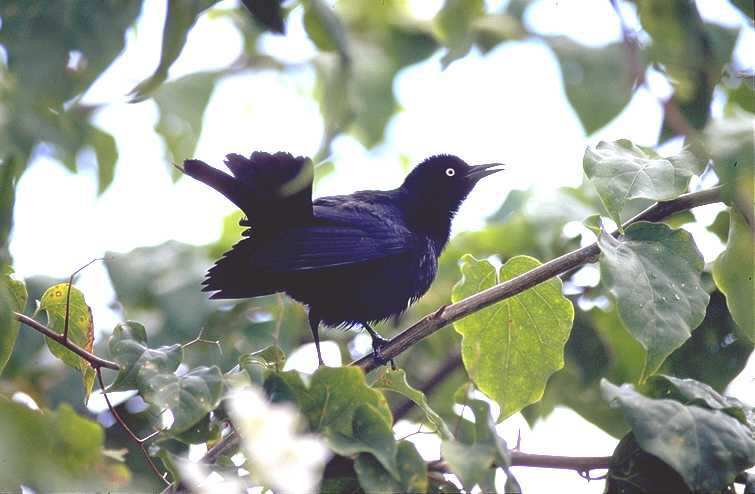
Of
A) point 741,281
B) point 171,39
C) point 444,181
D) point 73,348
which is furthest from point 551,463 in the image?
point 444,181

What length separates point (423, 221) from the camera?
624cm

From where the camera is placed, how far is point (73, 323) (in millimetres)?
3068

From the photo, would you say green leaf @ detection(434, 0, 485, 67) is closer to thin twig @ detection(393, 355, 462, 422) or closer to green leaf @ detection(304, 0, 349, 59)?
green leaf @ detection(304, 0, 349, 59)

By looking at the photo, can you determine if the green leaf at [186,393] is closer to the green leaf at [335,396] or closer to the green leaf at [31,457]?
the green leaf at [335,396]

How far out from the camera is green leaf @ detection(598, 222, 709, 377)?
239cm

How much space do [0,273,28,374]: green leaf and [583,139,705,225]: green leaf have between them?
160 cm

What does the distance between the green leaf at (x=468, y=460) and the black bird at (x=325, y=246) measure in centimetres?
206

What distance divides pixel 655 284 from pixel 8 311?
66.5 inches

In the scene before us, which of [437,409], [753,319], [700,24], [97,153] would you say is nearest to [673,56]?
[700,24]

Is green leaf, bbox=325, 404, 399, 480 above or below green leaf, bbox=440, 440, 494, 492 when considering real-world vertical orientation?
above

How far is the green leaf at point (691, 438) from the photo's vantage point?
2.41 m

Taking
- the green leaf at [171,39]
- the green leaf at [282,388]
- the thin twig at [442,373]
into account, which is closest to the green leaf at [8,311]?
the green leaf at [171,39]

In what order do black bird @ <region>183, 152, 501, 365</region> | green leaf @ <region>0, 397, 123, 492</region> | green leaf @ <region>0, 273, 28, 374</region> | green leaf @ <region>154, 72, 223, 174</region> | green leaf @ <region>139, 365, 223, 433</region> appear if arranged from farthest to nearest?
black bird @ <region>183, 152, 501, 365</region>, green leaf @ <region>154, 72, 223, 174</region>, green leaf @ <region>139, 365, 223, 433</region>, green leaf @ <region>0, 273, 28, 374</region>, green leaf @ <region>0, 397, 123, 492</region>

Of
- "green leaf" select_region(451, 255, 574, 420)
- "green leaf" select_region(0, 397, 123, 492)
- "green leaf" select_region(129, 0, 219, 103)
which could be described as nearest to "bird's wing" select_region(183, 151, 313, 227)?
"green leaf" select_region(451, 255, 574, 420)
